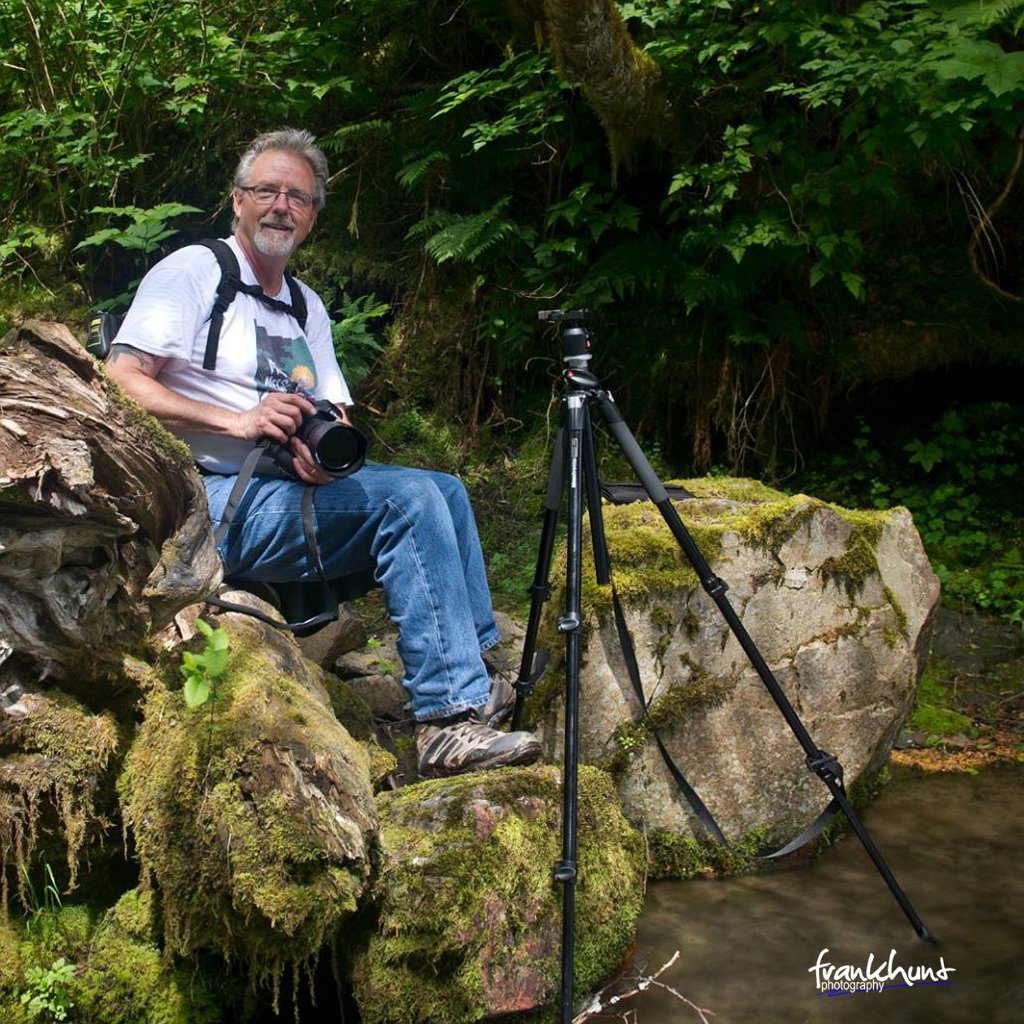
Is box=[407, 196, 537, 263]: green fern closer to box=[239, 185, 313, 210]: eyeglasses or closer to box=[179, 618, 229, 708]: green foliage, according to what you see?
box=[239, 185, 313, 210]: eyeglasses

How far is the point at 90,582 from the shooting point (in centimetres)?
268

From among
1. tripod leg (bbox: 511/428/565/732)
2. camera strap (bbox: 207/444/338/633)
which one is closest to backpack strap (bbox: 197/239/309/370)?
camera strap (bbox: 207/444/338/633)

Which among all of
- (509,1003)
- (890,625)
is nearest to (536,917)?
(509,1003)

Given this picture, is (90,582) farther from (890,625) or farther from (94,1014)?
(890,625)

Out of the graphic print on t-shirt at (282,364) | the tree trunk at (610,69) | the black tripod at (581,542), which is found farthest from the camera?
the tree trunk at (610,69)

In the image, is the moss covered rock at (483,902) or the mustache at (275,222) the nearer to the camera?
the moss covered rock at (483,902)

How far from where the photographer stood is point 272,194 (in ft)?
12.9

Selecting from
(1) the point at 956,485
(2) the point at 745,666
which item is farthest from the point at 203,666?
(1) the point at 956,485

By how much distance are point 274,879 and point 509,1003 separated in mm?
767

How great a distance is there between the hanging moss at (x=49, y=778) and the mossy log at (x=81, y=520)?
10 cm

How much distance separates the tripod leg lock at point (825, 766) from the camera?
3.43m

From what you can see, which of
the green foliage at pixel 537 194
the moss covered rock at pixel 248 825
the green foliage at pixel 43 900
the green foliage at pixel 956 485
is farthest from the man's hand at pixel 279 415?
the green foliage at pixel 956 485

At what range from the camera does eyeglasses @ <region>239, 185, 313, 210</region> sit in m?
3.91

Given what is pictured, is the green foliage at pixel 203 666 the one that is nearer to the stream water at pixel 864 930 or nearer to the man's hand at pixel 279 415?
the man's hand at pixel 279 415
